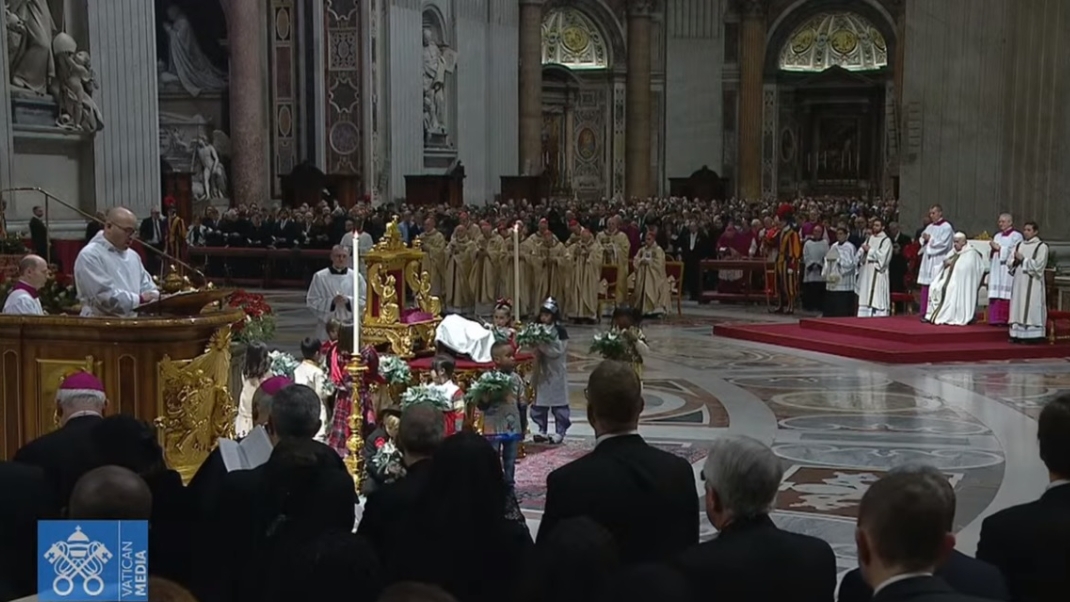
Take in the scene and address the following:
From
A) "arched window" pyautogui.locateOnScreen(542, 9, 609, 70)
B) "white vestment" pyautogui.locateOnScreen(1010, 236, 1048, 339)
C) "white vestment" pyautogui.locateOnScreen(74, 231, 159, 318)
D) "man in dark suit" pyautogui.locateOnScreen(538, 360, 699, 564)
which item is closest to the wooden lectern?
"white vestment" pyautogui.locateOnScreen(74, 231, 159, 318)

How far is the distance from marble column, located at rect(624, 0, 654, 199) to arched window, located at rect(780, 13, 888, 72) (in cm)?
521

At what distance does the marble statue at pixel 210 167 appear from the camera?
91.5 ft

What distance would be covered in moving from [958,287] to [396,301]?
9438 millimetres

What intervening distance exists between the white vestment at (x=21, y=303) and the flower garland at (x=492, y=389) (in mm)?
2967

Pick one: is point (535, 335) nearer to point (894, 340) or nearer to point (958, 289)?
point (894, 340)

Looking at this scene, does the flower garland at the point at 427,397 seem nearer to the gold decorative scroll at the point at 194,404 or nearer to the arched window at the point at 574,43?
the gold decorative scroll at the point at 194,404

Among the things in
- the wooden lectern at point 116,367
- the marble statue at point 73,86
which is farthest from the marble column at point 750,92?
the wooden lectern at point 116,367

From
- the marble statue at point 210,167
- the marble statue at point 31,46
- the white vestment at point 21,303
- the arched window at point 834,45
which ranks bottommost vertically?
the white vestment at point 21,303

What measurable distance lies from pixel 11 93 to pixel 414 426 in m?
13.4

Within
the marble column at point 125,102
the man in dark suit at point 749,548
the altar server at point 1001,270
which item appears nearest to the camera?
the man in dark suit at point 749,548

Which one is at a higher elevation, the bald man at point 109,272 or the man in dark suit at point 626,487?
the bald man at point 109,272

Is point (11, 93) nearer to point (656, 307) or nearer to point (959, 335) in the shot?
point (656, 307)

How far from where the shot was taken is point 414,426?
4.54 meters

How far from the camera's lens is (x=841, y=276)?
65.6 ft
